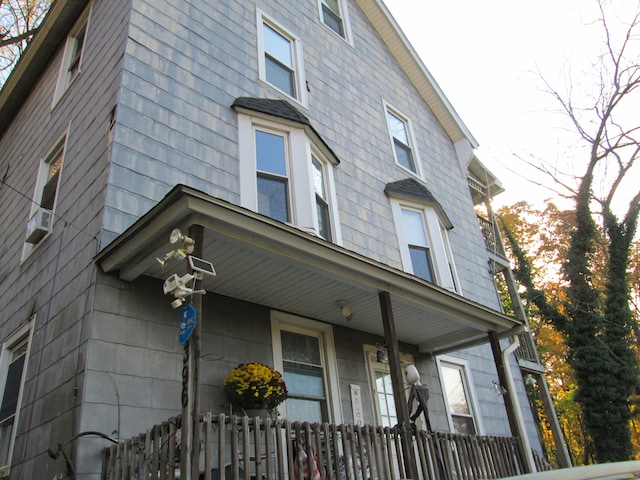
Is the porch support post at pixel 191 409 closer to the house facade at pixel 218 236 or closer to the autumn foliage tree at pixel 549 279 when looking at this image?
the house facade at pixel 218 236

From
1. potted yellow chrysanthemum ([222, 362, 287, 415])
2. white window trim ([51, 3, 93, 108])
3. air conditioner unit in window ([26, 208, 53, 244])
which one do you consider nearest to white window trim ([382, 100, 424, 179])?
white window trim ([51, 3, 93, 108])

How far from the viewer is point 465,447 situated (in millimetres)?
6098

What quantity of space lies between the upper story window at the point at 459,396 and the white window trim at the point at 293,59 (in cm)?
523

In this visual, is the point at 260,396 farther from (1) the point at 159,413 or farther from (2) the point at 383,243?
(2) the point at 383,243

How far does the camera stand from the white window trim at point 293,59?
8.66 m

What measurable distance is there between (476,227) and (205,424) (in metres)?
9.90

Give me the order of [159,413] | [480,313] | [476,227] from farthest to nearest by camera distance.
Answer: [476,227]
[480,313]
[159,413]

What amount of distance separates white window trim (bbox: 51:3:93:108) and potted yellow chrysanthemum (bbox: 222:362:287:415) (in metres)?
5.88

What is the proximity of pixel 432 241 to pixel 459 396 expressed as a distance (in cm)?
286

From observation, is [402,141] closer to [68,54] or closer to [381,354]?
[381,354]

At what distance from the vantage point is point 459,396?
30.4ft

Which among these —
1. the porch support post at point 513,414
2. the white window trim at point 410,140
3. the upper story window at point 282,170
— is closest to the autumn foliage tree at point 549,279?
the white window trim at point 410,140

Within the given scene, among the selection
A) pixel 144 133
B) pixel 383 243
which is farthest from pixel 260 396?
pixel 383 243

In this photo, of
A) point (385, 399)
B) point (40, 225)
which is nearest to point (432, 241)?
point (385, 399)
